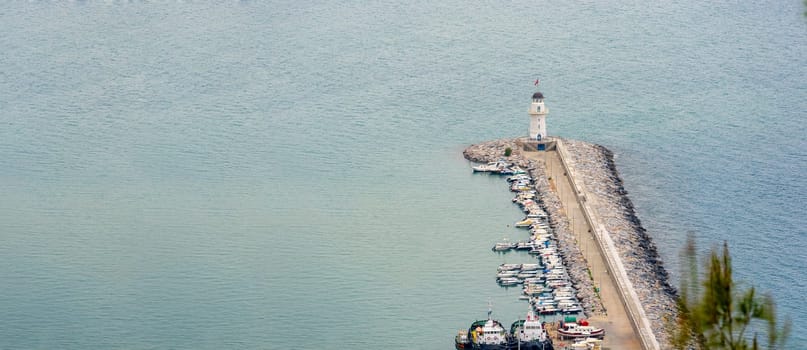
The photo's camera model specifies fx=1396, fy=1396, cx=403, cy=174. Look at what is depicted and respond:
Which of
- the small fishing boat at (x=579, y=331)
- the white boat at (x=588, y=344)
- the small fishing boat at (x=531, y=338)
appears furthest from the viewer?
the small fishing boat at (x=579, y=331)

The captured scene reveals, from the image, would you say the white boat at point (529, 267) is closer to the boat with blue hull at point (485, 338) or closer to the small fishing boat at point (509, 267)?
the small fishing boat at point (509, 267)

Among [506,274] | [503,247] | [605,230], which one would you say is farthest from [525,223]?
[506,274]

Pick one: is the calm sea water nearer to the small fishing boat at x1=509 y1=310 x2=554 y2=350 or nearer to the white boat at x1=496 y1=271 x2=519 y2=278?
the white boat at x1=496 y1=271 x2=519 y2=278

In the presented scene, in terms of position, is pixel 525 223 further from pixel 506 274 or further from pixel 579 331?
pixel 579 331

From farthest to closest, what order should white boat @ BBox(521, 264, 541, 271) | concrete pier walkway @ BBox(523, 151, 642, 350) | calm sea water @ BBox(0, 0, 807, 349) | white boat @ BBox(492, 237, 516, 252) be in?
white boat @ BBox(492, 237, 516, 252) → white boat @ BBox(521, 264, 541, 271) → calm sea water @ BBox(0, 0, 807, 349) → concrete pier walkway @ BBox(523, 151, 642, 350)

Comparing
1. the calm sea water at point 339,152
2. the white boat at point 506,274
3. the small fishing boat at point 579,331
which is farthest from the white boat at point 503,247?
the small fishing boat at point 579,331

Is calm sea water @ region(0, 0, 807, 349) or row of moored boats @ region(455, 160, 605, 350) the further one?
calm sea water @ region(0, 0, 807, 349)

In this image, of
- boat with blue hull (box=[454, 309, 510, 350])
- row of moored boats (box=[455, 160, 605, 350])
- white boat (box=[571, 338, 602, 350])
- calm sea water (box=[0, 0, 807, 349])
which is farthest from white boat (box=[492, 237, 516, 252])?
white boat (box=[571, 338, 602, 350])
